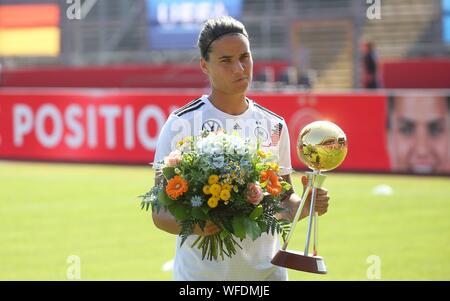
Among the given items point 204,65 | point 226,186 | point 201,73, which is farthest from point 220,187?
point 201,73

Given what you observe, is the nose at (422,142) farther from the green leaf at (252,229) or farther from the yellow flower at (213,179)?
the yellow flower at (213,179)

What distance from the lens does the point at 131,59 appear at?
33281 millimetres

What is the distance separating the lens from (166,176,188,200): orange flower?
4652mm

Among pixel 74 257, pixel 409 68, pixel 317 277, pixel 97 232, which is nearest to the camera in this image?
pixel 317 277

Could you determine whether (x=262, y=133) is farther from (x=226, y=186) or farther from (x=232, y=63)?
(x=226, y=186)

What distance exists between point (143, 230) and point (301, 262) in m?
7.97

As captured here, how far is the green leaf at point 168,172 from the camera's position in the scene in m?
4.73

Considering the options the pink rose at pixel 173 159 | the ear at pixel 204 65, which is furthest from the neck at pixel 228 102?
the pink rose at pixel 173 159

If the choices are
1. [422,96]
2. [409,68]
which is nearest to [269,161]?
[422,96]

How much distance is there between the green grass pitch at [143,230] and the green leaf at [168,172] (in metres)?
4.89

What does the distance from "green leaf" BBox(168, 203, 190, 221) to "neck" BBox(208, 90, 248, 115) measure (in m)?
0.65

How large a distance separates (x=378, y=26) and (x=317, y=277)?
21.0m

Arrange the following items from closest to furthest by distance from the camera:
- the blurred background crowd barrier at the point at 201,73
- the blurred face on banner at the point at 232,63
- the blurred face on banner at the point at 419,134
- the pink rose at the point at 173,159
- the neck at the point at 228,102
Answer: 1. the pink rose at the point at 173,159
2. the blurred face on banner at the point at 232,63
3. the neck at the point at 228,102
4. the blurred face on banner at the point at 419,134
5. the blurred background crowd barrier at the point at 201,73

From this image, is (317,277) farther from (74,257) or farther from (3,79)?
(3,79)
